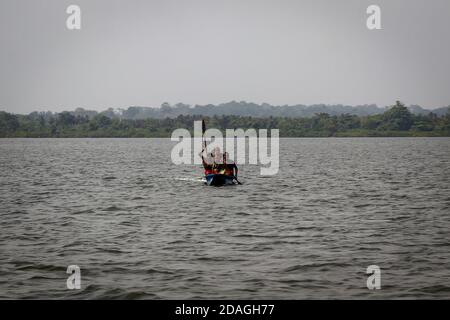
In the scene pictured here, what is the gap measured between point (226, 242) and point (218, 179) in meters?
20.5

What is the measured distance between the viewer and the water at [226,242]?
16891mm

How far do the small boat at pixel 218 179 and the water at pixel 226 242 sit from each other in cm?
90

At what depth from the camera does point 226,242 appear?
2292cm

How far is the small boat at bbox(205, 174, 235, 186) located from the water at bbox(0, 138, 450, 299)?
0.90m

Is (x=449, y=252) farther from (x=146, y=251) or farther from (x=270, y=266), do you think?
(x=146, y=251)

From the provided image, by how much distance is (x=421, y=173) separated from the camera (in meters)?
56.2

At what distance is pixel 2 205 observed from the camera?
112 feet

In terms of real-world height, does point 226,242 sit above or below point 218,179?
below
